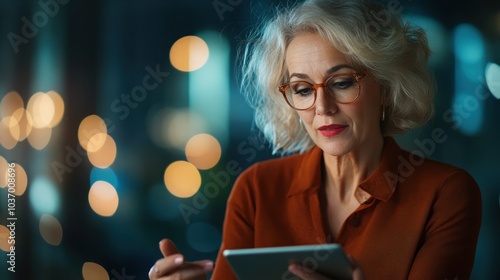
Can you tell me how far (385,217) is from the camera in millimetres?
1630

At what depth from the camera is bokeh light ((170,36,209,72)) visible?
7.27 feet

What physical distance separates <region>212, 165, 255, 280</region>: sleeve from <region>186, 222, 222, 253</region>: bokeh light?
0.50 meters

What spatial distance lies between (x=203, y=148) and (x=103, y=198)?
413 mm

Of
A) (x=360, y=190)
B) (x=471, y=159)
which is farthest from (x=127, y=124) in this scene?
(x=471, y=159)

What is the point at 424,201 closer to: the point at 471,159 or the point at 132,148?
the point at 471,159

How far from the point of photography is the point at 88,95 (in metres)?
2.19

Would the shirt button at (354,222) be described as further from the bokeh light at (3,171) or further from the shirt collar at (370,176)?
the bokeh light at (3,171)

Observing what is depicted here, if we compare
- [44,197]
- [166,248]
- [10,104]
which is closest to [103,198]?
[44,197]

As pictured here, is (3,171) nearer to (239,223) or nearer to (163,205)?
(163,205)

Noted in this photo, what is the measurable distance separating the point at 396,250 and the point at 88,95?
1244mm

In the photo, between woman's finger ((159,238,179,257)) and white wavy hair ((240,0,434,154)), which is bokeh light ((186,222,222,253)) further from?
woman's finger ((159,238,179,257))

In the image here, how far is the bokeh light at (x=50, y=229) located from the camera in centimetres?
216

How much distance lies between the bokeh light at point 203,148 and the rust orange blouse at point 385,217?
1.48ft

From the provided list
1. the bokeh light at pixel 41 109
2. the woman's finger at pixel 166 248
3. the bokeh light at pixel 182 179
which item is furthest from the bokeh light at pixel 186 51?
the woman's finger at pixel 166 248
